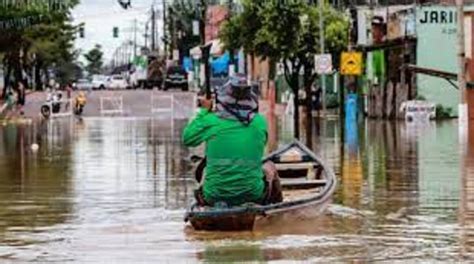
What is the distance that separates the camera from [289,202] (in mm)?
14227

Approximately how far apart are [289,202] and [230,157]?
90 centimetres

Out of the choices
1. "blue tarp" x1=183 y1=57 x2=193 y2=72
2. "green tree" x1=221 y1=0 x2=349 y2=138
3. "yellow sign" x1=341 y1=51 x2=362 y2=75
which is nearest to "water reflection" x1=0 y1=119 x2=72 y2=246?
"yellow sign" x1=341 y1=51 x2=362 y2=75

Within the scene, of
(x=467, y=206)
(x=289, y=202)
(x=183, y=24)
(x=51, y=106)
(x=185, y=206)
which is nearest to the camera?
Result: (x=289, y=202)

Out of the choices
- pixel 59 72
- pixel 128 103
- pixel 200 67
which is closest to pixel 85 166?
pixel 128 103

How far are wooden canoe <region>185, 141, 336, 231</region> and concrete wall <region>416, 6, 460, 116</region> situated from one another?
35.5 metres

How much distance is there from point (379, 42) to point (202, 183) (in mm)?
48349

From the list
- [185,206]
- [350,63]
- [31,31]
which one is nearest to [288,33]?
[350,63]

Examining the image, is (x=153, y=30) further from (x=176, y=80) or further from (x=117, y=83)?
(x=176, y=80)

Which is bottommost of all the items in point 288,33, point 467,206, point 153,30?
point 467,206

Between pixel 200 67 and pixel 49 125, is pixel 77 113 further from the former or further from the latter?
pixel 200 67

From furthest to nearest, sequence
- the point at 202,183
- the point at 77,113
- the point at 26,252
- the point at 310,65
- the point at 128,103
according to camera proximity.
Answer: the point at 128,103
the point at 77,113
the point at 310,65
the point at 202,183
the point at 26,252

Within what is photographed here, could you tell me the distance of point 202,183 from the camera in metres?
14.1

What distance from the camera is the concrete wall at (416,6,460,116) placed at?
53.3 metres

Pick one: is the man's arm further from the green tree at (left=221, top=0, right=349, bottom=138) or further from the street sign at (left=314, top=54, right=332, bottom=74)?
the green tree at (left=221, top=0, right=349, bottom=138)
